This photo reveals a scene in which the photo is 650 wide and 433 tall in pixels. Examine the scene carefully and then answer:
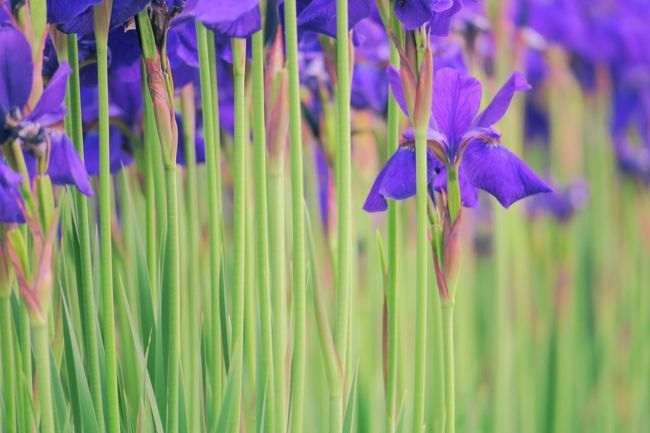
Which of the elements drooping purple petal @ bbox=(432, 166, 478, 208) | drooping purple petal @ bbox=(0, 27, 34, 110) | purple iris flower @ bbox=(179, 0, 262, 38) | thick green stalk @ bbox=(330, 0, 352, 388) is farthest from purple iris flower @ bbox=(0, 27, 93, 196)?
drooping purple petal @ bbox=(432, 166, 478, 208)

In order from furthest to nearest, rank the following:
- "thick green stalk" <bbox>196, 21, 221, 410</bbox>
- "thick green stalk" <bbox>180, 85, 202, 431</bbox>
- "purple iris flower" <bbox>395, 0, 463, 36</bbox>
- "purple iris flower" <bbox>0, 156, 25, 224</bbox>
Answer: "thick green stalk" <bbox>180, 85, 202, 431</bbox>, "thick green stalk" <bbox>196, 21, 221, 410</bbox>, "purple iris flower" <bbox>395, 0, 463, 36</bbox>, "purple iris flower" <bbox>0, 156, 25, 224</bbox>

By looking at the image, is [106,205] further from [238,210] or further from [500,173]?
[500,173]

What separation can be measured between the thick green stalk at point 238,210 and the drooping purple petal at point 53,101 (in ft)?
0.67

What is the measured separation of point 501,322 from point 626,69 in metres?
1.30

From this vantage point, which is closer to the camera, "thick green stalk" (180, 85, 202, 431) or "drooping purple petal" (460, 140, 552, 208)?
"drooping purple petal" (460, 140, 552, 208)

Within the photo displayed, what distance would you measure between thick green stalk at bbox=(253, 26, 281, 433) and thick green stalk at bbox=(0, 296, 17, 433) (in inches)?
10.6

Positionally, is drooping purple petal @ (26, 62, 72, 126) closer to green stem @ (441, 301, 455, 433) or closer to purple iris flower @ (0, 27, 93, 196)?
purple iris flower @ (0, 27, 93, 196)

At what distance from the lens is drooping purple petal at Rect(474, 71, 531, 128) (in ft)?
2.99

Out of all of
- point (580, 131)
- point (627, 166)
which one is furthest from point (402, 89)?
point (580, 131)

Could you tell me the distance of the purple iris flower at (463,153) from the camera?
0.90 metres

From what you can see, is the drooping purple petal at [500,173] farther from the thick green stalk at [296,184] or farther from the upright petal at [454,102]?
the thick green stalk at [296,184]

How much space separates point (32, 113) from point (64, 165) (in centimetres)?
6

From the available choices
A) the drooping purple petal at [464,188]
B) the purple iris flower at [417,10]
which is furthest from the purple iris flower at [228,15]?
the drooping purple petal at [464,188]

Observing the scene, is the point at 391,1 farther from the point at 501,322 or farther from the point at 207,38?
the point at 501,322
